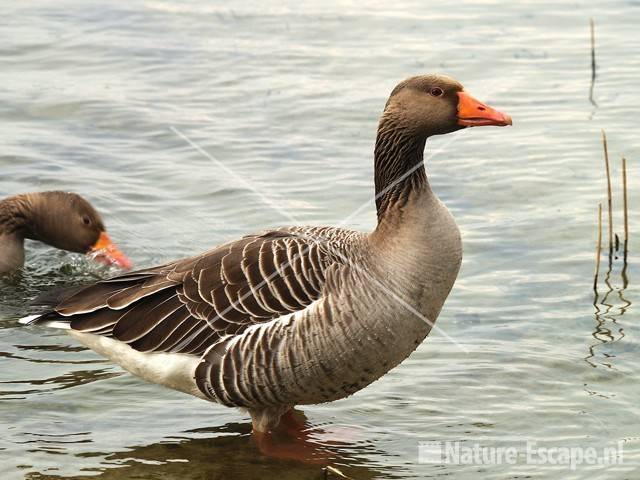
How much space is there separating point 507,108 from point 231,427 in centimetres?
693

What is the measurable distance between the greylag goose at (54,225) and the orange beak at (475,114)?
4.13 meters

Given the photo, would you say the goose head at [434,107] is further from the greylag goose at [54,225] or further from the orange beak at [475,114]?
the greylag goose at [54,225]

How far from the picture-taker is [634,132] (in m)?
12.5

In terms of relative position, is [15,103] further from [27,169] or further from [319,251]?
[319,251]

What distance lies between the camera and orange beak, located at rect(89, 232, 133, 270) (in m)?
9.99

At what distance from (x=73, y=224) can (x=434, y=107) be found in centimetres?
431

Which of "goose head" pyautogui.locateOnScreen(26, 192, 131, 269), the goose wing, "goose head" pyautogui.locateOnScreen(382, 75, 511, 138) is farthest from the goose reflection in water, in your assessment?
"goose head" pyautogui.locateOnScreen(26, 192, 131, 269)

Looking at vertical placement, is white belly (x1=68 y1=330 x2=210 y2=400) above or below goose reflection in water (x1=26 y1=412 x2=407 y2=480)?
above

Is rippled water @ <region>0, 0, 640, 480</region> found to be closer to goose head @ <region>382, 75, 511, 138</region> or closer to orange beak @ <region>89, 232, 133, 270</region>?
orange beak @ <region>89, 232, 133, 270</region>

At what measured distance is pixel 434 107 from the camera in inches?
275

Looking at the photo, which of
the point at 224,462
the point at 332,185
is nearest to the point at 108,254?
the point at 332,185

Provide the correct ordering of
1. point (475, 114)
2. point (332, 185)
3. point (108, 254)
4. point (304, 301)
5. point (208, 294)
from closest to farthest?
point (304, 301) → point (475, 114) → point (208, 294) → point (108, 254) → point (332, 185)

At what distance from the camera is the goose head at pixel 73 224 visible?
10164 millimetres

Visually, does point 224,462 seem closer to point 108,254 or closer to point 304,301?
point 304,301
